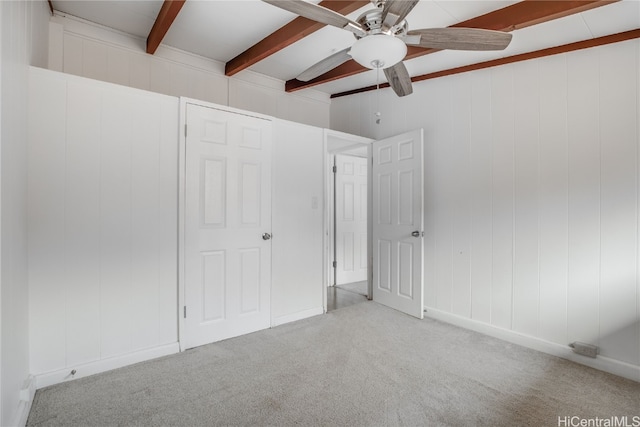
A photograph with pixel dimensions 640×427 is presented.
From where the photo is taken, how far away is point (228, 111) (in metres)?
2.90

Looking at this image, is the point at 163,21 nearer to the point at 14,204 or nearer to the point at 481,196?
the point at 14,204

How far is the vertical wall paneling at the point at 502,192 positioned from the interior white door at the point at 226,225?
216 centimetres

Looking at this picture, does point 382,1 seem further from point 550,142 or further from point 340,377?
point 340,377

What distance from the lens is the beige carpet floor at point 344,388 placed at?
1815 mm

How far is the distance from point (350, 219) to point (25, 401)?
4020 millimetres

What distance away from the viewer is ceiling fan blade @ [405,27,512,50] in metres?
1.67

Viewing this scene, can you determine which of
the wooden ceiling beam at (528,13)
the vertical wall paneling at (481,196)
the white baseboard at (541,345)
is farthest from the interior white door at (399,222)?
the wooden ceiling beam at (528,13)

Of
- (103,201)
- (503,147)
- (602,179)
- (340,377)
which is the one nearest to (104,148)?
(103,201)

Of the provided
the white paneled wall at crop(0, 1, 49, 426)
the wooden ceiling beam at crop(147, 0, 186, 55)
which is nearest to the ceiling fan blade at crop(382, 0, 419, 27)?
the wooden ceiling beam at crop(147, 0, 186, 55)

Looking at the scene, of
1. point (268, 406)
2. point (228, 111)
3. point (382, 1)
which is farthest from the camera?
point (228, 111)

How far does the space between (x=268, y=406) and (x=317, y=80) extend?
3.28 meters

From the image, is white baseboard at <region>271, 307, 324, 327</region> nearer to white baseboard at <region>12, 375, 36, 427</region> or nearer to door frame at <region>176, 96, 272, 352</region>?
door frame at <region>176, 96, 272, 352</region>

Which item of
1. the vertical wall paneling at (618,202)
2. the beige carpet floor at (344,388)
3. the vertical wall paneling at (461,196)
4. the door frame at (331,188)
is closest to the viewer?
the beige carpet floor at (344,388)

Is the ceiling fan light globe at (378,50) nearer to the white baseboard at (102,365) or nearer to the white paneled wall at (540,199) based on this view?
the white paneled wall at (540,199)
